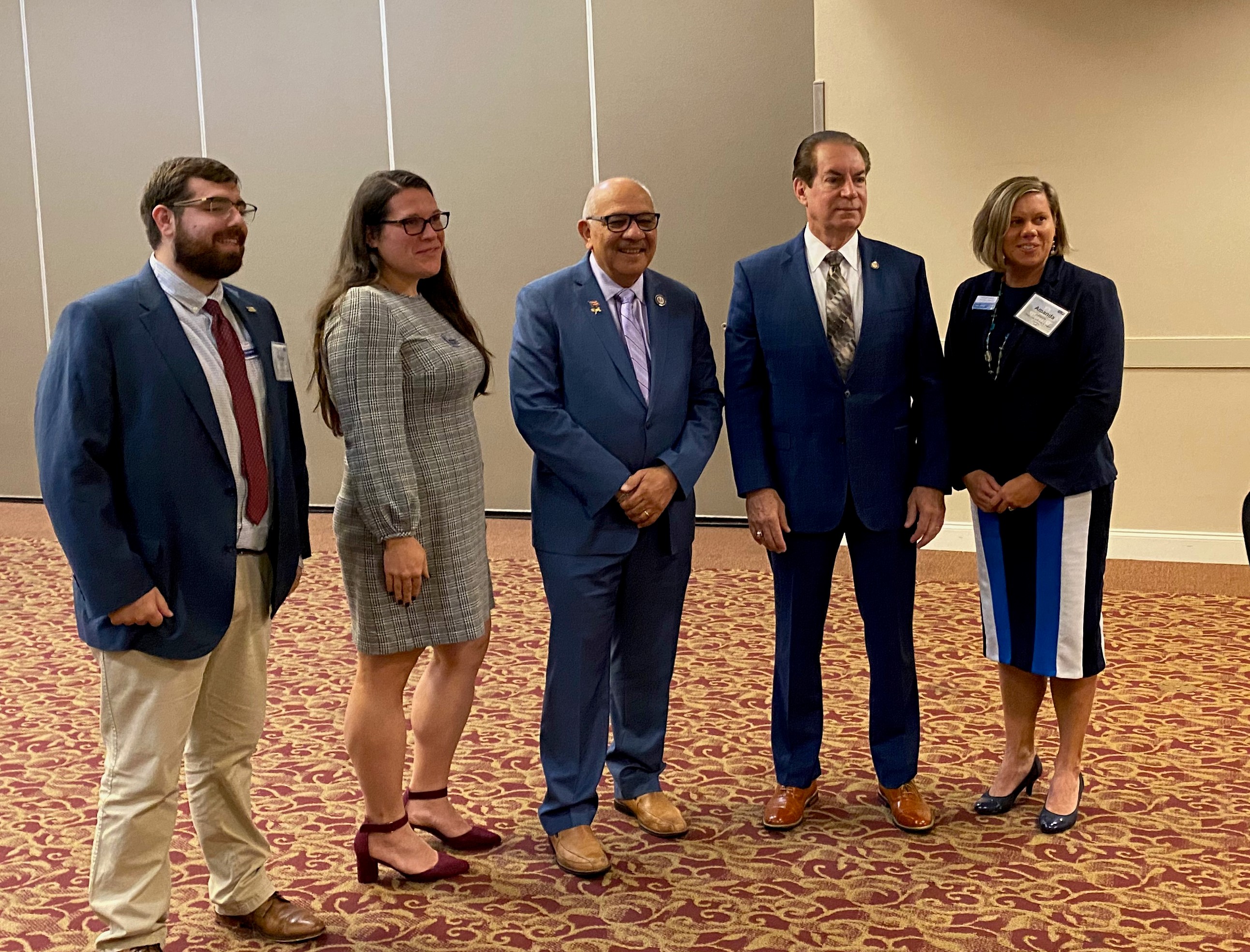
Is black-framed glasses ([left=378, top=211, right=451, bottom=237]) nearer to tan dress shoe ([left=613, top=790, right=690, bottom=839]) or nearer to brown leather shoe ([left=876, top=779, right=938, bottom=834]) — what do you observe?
tan dress shoe ([left=613, top=790, right=690, bottom=839])

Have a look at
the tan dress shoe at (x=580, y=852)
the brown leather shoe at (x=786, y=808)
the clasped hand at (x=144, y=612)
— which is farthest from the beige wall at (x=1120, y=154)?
the clasped hand at (x=144, y=612)

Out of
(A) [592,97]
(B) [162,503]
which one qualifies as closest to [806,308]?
(B) [162,503]

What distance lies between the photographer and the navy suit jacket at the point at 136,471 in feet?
7.25

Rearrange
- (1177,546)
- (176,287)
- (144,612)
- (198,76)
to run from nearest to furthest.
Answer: (144,612) < (176,287) < (1177,546) < (198,76)

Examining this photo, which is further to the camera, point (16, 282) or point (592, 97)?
point (16, 282)

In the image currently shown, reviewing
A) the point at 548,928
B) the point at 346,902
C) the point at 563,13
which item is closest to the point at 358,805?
the point at 346,902

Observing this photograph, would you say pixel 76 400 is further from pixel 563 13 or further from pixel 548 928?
pixel 563 13

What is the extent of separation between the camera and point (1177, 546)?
235 inches

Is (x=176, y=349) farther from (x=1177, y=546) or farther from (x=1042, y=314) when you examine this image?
(x=1177, y=546)

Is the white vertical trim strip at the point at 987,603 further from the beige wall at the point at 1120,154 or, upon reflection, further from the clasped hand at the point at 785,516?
the beige wall at the point at 1120,154

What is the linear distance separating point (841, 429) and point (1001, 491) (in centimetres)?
43

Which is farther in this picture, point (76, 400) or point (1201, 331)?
point (1201, 331)

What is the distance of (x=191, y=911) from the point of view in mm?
2752

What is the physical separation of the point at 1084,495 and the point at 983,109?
3.66 m
